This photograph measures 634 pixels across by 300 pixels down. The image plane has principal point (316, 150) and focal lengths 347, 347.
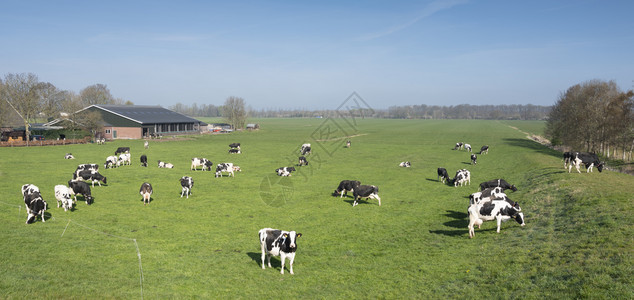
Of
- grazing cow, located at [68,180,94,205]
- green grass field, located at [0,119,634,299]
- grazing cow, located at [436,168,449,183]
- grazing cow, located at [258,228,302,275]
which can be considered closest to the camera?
green grass field, located at [0,119,634,299]

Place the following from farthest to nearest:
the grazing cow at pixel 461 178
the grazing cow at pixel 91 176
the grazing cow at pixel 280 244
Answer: the grazing cow at pixel 461 178
the grazing cow at pixel 91 176
the grazing cow at pixel 280 244

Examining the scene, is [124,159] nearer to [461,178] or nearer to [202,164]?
[202,164]

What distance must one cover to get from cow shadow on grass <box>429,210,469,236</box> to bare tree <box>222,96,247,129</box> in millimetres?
96359

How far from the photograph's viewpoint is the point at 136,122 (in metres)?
72.1

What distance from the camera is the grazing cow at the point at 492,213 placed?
1582cm

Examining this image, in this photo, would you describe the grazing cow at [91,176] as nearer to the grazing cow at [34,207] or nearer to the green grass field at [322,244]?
the green grass field at [322,244]

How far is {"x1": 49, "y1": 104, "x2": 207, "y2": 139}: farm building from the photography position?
72062 millimetres

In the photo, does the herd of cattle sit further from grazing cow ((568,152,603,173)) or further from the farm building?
the farm building

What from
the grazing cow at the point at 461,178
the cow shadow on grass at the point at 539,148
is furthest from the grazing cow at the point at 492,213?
the cow shadow on grass at the point at 539,148

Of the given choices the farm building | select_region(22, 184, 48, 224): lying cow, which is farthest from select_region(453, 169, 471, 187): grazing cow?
the farm building

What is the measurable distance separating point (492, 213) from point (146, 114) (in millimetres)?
82453

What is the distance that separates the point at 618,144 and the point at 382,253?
2046 inches

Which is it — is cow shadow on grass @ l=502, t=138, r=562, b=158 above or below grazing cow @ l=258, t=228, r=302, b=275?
above

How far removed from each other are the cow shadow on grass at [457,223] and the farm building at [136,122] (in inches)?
2706
